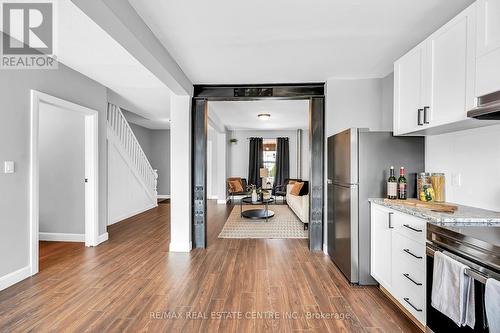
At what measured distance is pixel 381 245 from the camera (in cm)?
236

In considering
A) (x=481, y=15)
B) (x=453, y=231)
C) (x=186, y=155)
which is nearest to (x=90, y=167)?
(x=186, y=155)

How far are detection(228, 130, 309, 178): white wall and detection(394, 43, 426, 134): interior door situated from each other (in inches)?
261

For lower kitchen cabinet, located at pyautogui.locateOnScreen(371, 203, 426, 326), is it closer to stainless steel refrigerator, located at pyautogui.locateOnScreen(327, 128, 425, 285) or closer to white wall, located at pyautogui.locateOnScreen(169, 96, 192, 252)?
stainless steel refrigerator, located at pyautogui.locateOnScreen(327, 128, 425, 285)

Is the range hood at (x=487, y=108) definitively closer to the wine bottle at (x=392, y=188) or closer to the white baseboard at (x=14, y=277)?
the wine bottle at (x=392, y=188)

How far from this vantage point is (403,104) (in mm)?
2367

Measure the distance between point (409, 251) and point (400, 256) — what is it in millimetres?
158

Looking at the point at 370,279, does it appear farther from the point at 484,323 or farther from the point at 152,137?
the point at 152,137

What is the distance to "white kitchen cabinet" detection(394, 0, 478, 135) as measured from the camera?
168 centimetres

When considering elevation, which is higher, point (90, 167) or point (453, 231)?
point (90, 167)

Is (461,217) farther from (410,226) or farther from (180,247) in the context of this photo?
(180,247)

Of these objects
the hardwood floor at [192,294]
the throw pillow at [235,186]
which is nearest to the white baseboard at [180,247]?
the hardwood floor at [192,294]

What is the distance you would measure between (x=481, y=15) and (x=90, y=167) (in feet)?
15.1

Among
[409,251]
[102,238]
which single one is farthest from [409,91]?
[102,238]

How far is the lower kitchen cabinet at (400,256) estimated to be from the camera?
1.81 metres
